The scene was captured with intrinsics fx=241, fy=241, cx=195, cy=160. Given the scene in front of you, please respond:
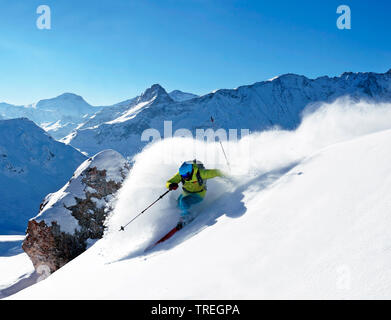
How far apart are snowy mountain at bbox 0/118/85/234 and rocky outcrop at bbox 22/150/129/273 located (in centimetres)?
10149

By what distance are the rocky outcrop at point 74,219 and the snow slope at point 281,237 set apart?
5001mm

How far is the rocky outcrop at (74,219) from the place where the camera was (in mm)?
11391

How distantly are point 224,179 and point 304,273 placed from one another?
16.7 feet

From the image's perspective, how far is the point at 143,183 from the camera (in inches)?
361

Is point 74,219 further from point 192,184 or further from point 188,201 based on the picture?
point 192,184

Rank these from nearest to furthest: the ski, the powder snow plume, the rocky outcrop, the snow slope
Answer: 1. the snow slope
2. the ski
3. the powder snow plume
4. the rocky outcrop

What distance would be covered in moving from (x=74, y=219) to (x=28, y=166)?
15836 cm

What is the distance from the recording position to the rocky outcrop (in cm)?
1139

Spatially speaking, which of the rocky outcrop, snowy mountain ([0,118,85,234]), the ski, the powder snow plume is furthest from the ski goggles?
snowy mountain ([0,118,85,234])

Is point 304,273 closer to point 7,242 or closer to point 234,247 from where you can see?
point 234,247

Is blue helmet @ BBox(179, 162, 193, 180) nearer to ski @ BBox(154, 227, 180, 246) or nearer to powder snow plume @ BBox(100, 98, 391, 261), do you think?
powder snow plume @ BBox(100, 98, 391, 261)

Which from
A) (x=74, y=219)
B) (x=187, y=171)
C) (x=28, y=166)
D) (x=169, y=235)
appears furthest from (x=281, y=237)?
(x=28, y=166)

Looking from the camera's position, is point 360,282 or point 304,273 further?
point 304,273
